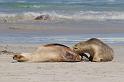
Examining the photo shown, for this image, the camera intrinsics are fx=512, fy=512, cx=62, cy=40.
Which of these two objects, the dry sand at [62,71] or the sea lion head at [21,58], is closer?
the dry sand at [62,71]

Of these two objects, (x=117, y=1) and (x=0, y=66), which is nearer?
(x=0, y=66)

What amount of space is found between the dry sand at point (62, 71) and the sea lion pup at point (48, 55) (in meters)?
0.18

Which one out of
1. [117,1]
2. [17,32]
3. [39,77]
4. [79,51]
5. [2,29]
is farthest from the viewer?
[117,1]

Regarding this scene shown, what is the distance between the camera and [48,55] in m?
9.53

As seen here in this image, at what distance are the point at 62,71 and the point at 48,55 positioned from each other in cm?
115

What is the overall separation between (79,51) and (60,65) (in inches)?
34.7

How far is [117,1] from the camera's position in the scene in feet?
135

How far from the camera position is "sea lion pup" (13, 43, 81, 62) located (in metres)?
9.47

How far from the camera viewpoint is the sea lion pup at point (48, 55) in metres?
9.47

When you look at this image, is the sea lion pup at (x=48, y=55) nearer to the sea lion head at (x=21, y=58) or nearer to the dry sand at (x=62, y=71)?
the sea lion head at (x=21, y=58)

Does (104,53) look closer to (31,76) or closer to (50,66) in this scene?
(50,66)

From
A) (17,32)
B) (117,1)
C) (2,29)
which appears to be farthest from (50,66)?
(117,1)

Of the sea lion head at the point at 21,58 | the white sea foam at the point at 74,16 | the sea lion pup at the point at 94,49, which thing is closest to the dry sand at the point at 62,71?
the sea lion head at the point at 21,58

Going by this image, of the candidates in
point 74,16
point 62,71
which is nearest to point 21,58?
point 62,71
